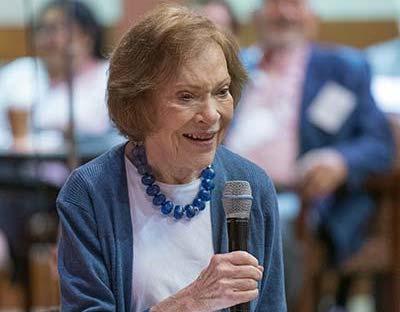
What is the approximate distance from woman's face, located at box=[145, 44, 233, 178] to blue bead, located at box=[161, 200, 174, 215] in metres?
0.07

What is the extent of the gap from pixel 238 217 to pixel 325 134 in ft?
7.48

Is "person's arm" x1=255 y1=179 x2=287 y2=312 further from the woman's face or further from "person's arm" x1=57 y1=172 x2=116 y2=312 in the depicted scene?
"person's arm" x1=57 y1=172 x2=116 y2=312

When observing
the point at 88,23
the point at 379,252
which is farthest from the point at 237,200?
the point at 88,23

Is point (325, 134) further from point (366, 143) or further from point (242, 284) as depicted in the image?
point (242, 284)

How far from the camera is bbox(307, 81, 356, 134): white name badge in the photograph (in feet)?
12.7

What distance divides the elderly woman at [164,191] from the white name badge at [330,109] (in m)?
2.05

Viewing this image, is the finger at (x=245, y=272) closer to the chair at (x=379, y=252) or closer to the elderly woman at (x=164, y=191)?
the elderly woman at (x=164, y=191)

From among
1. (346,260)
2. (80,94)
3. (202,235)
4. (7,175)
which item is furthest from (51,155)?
(202,235)

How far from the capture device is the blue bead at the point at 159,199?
1780 mm

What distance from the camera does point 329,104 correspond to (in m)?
3.87

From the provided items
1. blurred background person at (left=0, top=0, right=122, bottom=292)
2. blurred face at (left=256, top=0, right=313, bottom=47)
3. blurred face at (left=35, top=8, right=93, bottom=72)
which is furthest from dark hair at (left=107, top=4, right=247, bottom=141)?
blurred face at (left=35, top=8, right=93, bottom=72)

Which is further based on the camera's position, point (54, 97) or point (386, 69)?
point (386, 69)

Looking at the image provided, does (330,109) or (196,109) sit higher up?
(196,109)

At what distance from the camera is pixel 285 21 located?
401 cm
